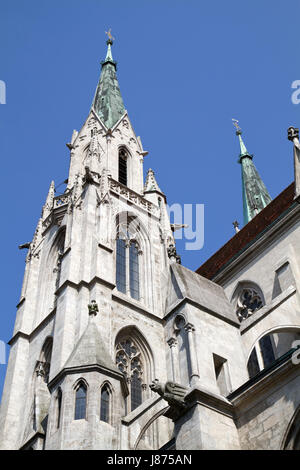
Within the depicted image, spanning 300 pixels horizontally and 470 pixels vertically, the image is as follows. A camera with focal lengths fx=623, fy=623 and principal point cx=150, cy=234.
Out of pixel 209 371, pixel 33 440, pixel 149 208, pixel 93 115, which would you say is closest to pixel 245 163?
pixel 93 115

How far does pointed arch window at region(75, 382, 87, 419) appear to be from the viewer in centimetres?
1355

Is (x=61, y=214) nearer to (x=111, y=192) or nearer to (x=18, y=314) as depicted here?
(x=111, y=192)

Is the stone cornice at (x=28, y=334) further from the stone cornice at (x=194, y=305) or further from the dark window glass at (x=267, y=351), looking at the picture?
the stone cornice at (x=194, y=305)

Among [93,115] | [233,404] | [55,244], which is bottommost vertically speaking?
[233,404]

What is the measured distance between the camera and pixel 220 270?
19.5m

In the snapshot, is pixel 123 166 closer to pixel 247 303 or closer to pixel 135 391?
pixel 247 303

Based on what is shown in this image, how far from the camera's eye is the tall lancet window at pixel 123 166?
26.0m

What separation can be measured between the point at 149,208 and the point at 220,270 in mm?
5763

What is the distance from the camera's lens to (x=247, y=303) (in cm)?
1852

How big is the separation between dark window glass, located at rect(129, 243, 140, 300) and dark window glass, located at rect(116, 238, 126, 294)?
0.32 m

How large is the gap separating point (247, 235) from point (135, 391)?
656 centimetres

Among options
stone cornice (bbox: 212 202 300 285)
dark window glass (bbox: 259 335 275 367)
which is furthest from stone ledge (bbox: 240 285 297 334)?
stone cornice (bbox: 212 202 300 285)

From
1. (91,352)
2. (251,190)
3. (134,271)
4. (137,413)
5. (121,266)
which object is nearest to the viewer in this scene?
(91,352)

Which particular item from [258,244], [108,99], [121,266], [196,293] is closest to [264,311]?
[196,293]
